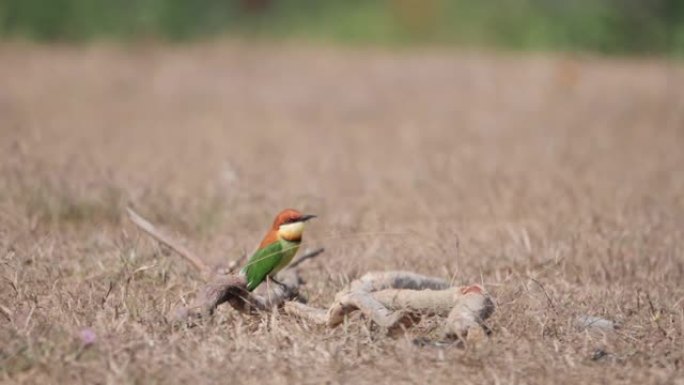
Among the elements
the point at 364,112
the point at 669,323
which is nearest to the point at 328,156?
the point at 364,112

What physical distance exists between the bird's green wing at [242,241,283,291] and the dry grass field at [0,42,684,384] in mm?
134

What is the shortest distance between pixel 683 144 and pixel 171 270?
190 inches

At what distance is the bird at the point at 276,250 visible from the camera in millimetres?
4008

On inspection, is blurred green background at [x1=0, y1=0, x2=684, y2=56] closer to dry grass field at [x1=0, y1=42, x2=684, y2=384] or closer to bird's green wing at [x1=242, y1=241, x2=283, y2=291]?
dry grass field at [x1=0, y1=42, x2=684, y2=384]

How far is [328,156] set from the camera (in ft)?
26.5

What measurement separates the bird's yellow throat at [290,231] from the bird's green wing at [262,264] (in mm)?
39

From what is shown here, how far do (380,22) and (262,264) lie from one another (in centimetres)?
1071

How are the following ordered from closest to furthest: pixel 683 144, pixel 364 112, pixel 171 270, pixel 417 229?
1. pixel 171 270
2. pixel 417 229
3. pixel 683 144
4. pixel 364 112

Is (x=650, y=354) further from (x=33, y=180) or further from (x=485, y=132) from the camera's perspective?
(x=485, y=132)

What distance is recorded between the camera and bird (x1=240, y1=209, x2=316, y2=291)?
4008 mm

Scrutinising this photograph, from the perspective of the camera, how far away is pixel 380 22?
14.5 m

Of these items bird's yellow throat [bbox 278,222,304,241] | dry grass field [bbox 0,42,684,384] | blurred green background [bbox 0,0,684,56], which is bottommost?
blurred green background [bbox 0,0,684,56]

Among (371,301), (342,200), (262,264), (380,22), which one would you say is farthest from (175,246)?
(380,22)

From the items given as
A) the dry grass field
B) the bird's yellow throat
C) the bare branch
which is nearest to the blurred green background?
the dry grass field
